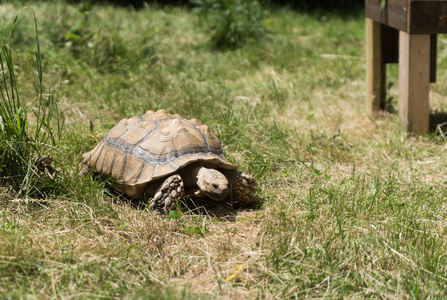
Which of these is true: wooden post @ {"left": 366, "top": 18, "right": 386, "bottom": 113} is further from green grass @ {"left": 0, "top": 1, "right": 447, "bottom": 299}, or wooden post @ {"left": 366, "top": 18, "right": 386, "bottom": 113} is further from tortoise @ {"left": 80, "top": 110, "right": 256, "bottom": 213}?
tortoise @ {"left": 80, "top": 110, "right": 256, "bottom": 213}

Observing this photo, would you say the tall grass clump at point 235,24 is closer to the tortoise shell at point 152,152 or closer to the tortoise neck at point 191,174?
the tortoise shell at point 152,152

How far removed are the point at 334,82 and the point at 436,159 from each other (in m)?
2.10

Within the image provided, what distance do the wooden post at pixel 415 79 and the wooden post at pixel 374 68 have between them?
1.97 ft

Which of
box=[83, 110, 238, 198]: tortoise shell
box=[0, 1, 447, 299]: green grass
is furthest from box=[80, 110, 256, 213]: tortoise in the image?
box=[0, 1, 447, 299]: green grass

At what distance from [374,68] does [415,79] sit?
78 cm

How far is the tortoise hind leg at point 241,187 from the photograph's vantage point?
2967 millimetres

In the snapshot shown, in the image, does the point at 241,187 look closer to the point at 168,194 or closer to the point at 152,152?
the point at 168,194

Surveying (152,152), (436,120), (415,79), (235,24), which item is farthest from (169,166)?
(235,24)

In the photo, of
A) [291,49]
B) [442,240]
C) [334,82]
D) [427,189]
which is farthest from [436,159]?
[291,49]

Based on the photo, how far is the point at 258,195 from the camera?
314 centimetres

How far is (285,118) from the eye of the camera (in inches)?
179

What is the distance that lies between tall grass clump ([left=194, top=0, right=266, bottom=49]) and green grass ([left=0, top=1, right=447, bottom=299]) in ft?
1.62

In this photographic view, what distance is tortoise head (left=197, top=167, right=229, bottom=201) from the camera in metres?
2.80

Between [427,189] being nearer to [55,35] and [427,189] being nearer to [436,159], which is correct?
[436,159]
